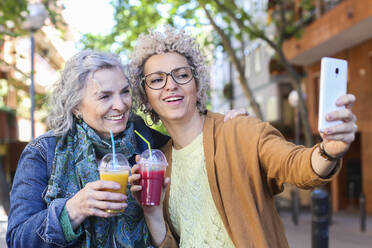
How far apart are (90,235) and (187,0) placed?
32.6ft

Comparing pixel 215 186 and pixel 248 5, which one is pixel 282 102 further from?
pixel 215 186

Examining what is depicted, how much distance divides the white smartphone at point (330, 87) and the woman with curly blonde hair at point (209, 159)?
0.22 metres

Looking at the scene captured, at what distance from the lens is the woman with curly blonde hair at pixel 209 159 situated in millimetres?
2387

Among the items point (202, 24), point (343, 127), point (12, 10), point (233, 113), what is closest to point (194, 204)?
point (233, 113)

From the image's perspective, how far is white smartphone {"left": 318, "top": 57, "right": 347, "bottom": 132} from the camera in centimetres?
181

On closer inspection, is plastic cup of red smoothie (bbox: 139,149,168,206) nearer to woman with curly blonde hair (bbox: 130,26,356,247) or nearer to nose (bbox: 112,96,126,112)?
woman with curly blonde hair (bbox: 130,26,356,247)

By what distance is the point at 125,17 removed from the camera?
42.0 ft

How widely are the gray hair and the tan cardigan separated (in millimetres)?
731

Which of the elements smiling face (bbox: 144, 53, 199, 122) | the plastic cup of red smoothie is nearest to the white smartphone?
the plastic cup of red smoothie

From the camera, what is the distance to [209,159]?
→ 261 cm

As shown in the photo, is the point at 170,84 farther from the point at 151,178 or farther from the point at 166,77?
the point at 151,178

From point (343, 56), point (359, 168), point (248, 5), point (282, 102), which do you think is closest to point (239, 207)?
point (343, 56)

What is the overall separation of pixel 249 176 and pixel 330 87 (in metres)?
0.85

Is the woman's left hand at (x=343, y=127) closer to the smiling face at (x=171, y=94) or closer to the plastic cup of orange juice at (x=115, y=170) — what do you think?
the plastic cup of orange juice at (x=115, y=170)
